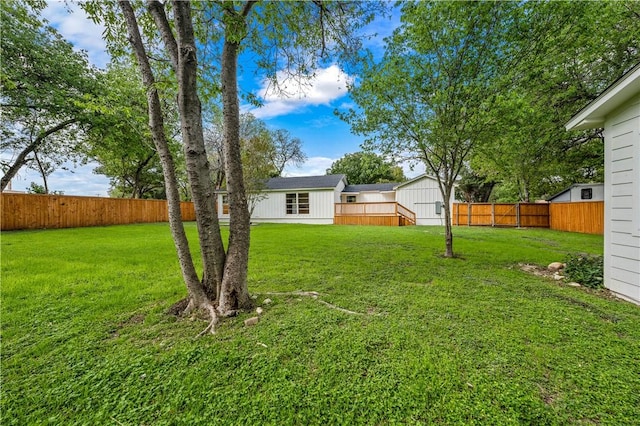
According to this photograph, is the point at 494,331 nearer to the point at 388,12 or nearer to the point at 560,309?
the point at 560,309

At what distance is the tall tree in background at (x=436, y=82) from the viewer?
4.50 meters

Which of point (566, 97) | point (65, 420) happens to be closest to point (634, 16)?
point (566, 97)

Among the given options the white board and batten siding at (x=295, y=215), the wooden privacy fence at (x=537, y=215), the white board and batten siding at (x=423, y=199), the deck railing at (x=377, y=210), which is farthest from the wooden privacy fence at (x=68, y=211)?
the wooden privacy fence at (x=537, y=215)

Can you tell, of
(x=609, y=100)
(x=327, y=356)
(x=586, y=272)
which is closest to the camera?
(x=327, y=356)

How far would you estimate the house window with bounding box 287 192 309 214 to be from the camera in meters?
17.4

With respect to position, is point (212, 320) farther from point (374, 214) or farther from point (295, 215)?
point (295, 215)

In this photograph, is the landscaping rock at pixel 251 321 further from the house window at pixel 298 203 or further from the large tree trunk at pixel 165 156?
the house window at pixel 298 203

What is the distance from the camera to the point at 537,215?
13055 mm

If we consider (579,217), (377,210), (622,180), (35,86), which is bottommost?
(579,217)

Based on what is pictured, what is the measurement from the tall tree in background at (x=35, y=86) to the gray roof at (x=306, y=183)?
34.6ft

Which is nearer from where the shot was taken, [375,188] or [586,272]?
[586,272]

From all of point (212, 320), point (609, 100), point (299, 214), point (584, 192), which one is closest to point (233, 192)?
point (212, 320)

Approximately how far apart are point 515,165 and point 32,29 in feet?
68.7

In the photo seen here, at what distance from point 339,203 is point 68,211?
46.3 feet
